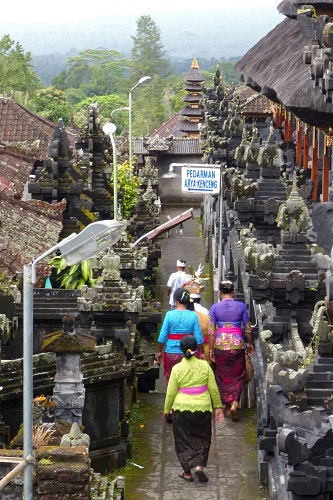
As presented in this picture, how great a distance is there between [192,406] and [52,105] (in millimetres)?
73655

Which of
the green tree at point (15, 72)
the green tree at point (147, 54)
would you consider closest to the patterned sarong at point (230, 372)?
the green tree at point (15, 72)

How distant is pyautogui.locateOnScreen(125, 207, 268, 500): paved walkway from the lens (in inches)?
534

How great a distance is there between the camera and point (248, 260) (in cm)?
1422

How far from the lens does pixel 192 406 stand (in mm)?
13414

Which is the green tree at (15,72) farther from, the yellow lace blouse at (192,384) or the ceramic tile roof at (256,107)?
the yellow lace blouse at (192,384)

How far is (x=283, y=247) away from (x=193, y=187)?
23.9 feet

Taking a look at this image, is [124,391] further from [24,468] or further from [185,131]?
[185,131]

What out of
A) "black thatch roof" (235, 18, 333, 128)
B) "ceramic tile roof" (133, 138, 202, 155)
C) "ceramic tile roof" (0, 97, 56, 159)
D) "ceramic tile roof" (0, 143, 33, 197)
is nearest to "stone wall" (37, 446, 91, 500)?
"black thatch roof" (235, 18, 333, 128)

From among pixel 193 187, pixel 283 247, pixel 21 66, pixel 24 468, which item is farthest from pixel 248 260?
pixel 21 66

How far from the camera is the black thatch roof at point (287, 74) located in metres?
19.6

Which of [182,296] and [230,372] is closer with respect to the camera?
[182,296]

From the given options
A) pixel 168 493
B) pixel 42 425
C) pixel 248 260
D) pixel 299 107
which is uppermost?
pixel 299 107

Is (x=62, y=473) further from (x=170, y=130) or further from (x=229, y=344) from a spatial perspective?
(x=170, y=130)

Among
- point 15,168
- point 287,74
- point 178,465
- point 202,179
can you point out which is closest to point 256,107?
point 15,168
